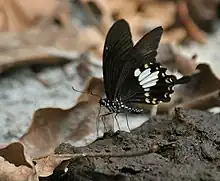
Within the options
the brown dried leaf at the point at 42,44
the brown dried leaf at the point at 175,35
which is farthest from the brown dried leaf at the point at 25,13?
the brown dried leaf at the point at 175,35

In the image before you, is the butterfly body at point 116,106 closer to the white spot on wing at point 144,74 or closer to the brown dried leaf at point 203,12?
the white spot on wing at point 144,74

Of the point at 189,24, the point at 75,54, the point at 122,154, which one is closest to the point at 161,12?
the point at 189,24

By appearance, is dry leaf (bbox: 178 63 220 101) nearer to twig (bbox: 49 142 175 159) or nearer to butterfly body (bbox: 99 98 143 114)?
butterfly body (bbox: 99 98 143 114)

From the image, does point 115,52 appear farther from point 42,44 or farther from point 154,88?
point 42,44

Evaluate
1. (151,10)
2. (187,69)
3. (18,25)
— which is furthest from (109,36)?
(151,10)

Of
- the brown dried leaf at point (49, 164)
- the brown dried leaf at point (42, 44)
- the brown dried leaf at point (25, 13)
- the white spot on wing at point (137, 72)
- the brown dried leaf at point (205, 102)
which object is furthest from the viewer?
the brown dried leaf at point (25, 13)

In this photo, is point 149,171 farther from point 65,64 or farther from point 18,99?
point 65,64
